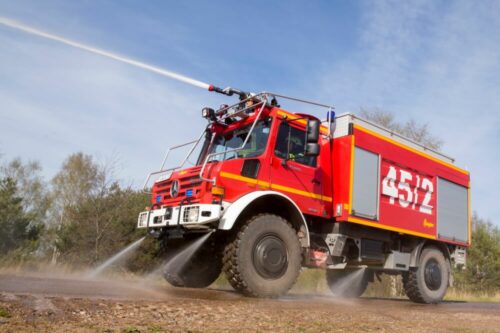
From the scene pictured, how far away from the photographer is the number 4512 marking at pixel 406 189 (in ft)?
31.5

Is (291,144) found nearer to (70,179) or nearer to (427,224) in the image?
(427,224)

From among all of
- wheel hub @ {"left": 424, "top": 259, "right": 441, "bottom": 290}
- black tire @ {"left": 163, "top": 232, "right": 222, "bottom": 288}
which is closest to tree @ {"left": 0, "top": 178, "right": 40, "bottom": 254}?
black tire @ {"left": 163, "top": 232, "right": 222, "bottom": 288}

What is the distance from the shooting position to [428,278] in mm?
10414

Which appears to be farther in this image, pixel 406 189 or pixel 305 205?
pixel 406 189

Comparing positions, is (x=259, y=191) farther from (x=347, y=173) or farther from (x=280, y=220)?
(x=347, y=173)

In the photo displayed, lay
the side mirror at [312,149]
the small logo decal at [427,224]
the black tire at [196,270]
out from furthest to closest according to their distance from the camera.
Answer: the small logo decal at [427,224] < the black tire at [196,270] < the side mirror at [312,149]

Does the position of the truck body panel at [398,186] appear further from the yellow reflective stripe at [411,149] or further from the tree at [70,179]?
the tree at [70,179]

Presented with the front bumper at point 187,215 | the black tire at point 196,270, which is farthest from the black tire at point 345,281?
the front bumper at point 187,215

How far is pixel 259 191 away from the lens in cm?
700

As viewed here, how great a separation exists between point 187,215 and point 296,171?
7.47 ft

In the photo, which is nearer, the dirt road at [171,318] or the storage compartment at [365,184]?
the dirt road at [171,318]

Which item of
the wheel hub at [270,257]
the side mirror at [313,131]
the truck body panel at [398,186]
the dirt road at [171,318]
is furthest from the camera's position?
the truck body panel at [398,186]

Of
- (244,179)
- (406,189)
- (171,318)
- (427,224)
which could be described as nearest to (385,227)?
(406,189)

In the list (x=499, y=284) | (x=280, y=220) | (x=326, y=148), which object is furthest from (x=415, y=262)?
(x=499, y=284)
